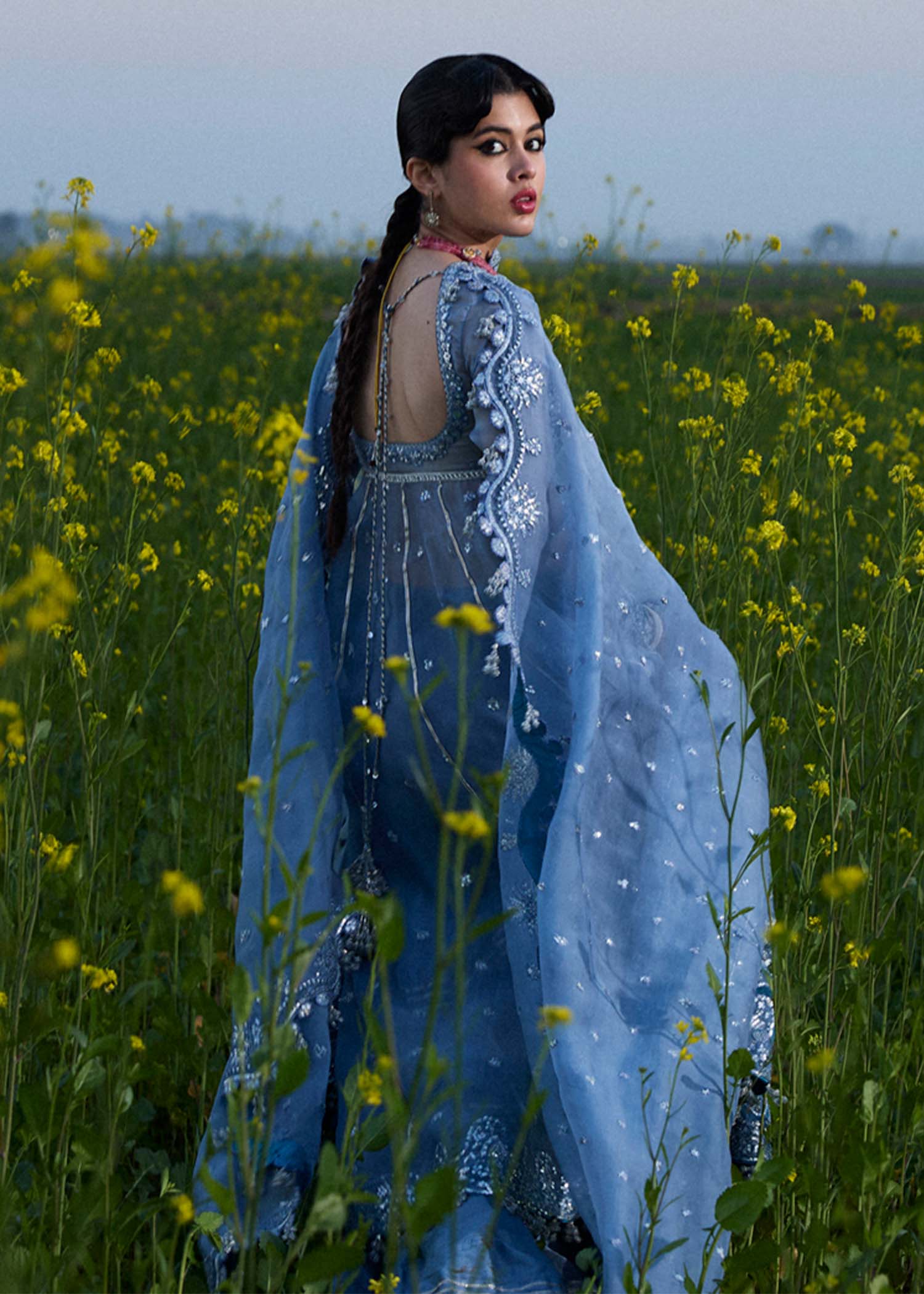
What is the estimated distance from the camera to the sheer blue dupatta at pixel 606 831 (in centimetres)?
176

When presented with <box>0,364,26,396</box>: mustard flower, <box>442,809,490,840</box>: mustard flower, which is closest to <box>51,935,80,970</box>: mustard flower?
<box>442,809,490,840</box>: mustard flower

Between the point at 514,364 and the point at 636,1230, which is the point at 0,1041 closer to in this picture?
the point at 636,1230

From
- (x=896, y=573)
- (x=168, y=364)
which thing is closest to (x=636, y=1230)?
(x=896, y=573)

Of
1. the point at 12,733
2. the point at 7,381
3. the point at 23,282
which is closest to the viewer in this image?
the point at 12,733

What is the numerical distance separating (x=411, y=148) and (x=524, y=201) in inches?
6.9

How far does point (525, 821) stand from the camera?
6.14 ft

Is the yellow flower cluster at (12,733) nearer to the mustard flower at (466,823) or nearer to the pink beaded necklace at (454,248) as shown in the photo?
the mustard flower at (466,823)

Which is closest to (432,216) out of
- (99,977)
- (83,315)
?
(83,315)

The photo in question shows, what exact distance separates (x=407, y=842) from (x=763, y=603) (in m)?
0.99

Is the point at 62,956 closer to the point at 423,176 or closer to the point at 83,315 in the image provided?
the point at 83,315

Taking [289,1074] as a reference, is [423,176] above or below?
above

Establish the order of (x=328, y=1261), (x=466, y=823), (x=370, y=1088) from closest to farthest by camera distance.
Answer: (x=466, y=823)
(x=328, y=1261)
(x=370, y=1088)

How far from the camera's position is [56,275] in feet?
4.55

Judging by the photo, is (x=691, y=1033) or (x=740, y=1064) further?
(x=691, y=1033)
